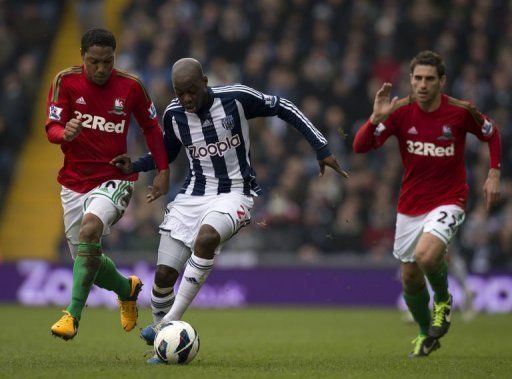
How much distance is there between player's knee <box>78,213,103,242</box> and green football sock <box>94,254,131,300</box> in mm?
713

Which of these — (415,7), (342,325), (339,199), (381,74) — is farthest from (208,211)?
(415,7)

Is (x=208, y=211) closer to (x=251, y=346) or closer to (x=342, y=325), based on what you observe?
(x=251, y=346)

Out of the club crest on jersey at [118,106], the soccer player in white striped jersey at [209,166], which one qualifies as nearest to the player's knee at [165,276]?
the soccer player in white striped jersey at [209,166]

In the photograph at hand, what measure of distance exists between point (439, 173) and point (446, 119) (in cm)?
48

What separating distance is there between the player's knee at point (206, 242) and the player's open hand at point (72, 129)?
1.24m

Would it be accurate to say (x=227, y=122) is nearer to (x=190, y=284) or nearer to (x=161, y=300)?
(x=190, y=284)

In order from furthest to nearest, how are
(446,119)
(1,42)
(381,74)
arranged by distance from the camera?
1. (1,42)
2. (381,74)
3. (446,119)

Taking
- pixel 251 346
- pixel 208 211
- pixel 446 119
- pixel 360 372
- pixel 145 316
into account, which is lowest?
pixel 145 316

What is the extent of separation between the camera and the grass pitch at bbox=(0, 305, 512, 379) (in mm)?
8039

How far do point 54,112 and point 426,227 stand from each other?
3309 millimetres

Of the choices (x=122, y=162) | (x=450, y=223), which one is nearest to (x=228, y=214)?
(x=122, y=162)

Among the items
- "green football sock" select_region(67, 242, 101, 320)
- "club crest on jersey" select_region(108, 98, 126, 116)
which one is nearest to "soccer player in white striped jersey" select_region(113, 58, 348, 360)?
"club crest on jersey" select_region(108, 98, 126, 116)

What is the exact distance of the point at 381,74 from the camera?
19.7m

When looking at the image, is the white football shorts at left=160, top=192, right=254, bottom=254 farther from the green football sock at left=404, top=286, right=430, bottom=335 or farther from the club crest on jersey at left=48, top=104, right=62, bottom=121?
the green football sock at left=404, top=286, right=430, bottom=335
